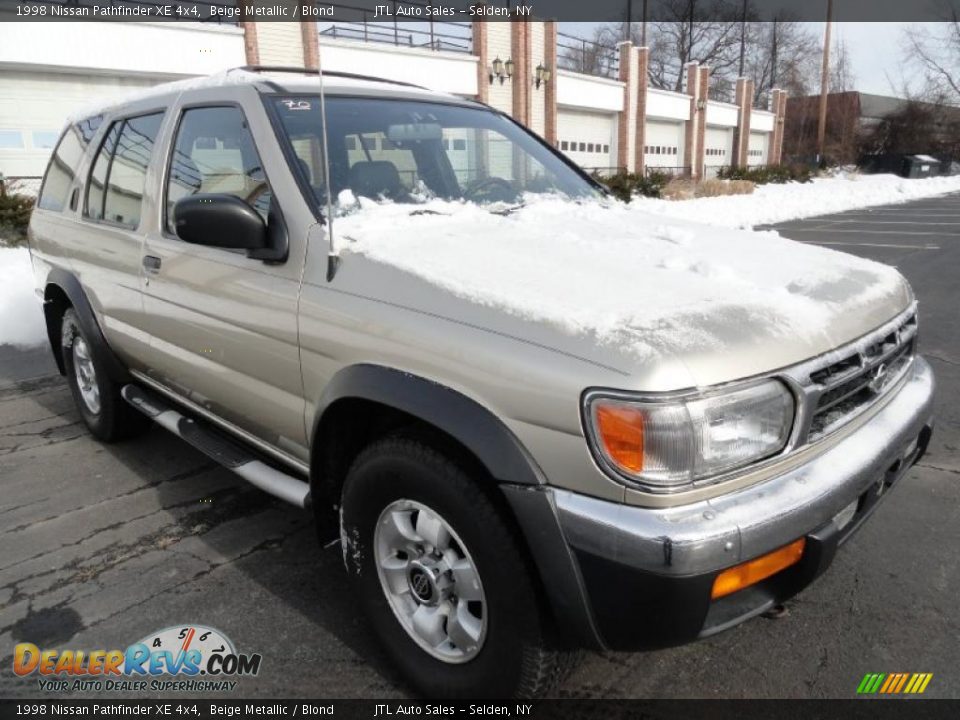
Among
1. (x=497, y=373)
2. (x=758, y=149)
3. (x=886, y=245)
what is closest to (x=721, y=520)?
(x=497, y=373)

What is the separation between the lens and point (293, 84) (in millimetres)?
2971

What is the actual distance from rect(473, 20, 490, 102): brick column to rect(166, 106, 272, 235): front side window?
76.7 ft

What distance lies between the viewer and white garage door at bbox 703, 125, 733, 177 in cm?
3928

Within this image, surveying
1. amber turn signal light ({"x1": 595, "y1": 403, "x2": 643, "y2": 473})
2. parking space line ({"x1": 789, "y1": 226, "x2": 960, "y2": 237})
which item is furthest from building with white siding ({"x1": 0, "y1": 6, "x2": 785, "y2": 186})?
parking space line ({"x1": 789, "y1": 226, "x2": 960, "y2": 237})

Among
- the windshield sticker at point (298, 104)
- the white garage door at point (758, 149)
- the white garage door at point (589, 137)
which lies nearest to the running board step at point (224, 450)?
the windshield sticker at point (298, 104)

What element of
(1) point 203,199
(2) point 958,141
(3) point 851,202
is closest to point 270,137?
(1) point 203,199

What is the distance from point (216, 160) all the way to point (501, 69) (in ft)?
80.4

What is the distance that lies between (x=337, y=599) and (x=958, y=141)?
191 feet

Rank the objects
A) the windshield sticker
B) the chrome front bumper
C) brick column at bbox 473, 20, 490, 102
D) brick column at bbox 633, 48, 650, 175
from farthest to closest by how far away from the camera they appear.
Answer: brick column at bbox 633, 48, 650, 175 → brick column at bbox 473, 20, 490, 102 → the windshield sticker → the chrome front bumper

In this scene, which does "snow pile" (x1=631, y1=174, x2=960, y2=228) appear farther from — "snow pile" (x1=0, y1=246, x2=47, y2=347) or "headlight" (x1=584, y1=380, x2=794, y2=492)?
"headlight" (x1=584, y1=380, x2=794, y2=492)

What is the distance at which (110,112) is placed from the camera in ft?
13.1

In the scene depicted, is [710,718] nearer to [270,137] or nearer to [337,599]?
[337,599]

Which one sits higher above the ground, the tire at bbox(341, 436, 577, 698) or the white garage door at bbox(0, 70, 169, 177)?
the white garage door at bbox(0, 70, 169, 177)

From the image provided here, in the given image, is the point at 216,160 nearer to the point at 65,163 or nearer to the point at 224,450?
the point at 224,450
